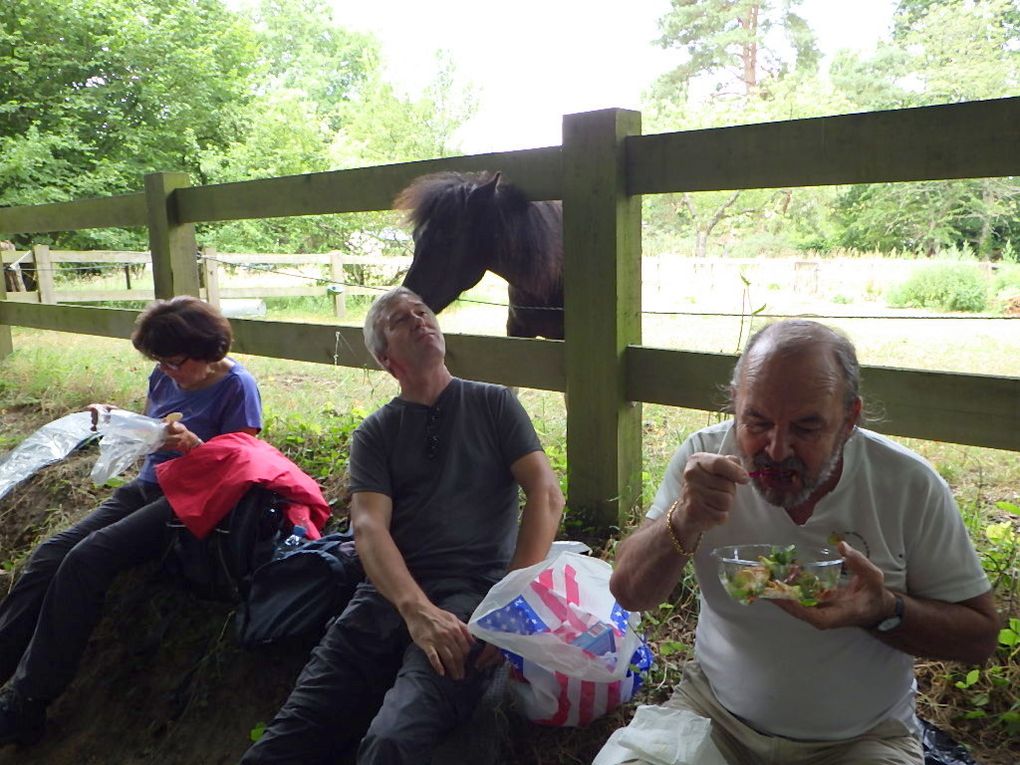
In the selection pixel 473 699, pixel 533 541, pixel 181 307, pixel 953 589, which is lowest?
pixel 473 699

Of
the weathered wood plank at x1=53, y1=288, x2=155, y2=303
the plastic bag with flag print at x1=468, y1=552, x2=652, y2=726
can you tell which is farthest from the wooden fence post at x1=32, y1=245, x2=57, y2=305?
the plastic bag with flag print at x1=468, y1=552, x2=652, y2=726

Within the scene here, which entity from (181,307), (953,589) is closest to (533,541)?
(953,589)

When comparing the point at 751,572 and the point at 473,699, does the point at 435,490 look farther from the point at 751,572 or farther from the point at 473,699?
the point at 751,572

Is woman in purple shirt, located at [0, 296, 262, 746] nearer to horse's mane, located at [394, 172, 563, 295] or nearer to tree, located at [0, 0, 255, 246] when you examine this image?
horse's mane, located at [394, 172, 563, 295]

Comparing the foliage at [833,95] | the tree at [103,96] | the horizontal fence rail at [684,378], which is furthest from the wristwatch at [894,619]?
the tree at [103,96]

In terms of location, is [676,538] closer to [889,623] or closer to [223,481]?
[889,623]

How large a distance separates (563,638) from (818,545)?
673mm

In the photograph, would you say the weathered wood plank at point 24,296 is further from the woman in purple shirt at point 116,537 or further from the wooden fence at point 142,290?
the woman in purple shirt at point 116,537

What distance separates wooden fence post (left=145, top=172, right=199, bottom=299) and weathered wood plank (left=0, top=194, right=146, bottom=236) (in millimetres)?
149

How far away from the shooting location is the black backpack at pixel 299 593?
2443mm

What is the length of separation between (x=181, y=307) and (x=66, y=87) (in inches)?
610

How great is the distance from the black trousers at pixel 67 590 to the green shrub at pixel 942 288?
6.30 m

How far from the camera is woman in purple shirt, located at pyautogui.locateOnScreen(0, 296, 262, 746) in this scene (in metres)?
2.68

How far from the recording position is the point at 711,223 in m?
13.3
